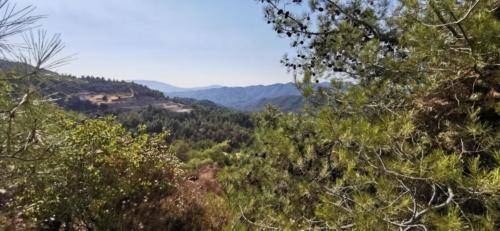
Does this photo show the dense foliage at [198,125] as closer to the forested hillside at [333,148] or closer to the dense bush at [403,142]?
the forested hillside at [333,148]

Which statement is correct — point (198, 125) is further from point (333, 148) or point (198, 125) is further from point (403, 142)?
point (403, 142)

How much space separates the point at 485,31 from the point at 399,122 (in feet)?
2.99

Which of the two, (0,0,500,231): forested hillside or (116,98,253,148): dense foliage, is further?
(116,98,253,148): dense foliage

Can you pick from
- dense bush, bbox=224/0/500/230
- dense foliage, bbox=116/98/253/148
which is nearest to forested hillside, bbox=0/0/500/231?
dense bush, bbox=224/0/500/230

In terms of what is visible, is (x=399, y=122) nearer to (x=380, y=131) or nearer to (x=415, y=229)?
(x=380, y=131)

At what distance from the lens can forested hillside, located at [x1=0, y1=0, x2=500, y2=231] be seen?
258 centimetres

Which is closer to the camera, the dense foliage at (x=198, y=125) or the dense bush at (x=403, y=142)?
the dense bush at (x=403, y=142)

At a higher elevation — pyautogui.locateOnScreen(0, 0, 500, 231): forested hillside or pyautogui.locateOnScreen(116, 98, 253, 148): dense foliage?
pyautogui.locateOnScreen(0, 0, 500, 231): forested hillside

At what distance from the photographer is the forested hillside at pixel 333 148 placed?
2.58 m

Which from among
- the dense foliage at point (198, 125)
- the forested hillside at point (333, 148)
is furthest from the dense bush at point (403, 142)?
the dense foliage at point (198, 125)

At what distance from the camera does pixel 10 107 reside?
3365 mm

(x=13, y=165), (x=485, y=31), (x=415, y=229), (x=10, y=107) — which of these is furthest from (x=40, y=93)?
(x=485, y=31)

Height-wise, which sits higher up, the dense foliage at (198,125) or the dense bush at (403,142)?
the dense bush at (403,142)

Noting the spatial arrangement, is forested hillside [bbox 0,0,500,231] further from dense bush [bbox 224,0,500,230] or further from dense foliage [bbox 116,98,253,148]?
dense foliage [bbox 116,98,253,148]
